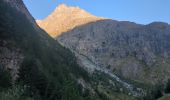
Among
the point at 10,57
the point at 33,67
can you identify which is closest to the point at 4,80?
the point at 33,67

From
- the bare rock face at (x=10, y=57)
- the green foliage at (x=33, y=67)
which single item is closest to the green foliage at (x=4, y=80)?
the green foliage at (x=33, y=67)

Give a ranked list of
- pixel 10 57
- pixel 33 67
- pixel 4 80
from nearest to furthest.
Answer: pixel 4 80
pixel 33 67
pixel 10 57

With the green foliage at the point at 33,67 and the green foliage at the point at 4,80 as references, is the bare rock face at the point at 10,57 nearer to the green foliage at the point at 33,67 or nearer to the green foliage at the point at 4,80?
the green foliage at the point at 33,67

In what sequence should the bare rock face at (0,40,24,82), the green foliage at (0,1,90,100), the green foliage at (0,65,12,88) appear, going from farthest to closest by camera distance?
the bare rock face at (0,40,24,82) → the green foliage at (0,1,90,100) → the green foliage at (0,65,12,88)

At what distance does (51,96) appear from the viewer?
3622 inches

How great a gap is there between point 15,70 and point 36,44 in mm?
26812

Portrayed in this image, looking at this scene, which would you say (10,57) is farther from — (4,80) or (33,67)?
(4,80)

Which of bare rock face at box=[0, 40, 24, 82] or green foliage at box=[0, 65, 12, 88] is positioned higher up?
bare rock face at box=[0, 40, 24, 82]

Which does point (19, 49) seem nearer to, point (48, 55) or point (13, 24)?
point (13, 24)

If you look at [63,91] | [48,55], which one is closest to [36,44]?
[48,55]

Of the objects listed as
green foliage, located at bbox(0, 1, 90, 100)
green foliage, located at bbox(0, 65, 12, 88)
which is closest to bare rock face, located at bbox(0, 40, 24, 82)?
green foliage, located at bbox(0, 1, 90, 100)

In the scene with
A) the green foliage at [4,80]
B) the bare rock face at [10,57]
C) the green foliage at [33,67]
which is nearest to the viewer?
Answer: the green foliage at [4,80]

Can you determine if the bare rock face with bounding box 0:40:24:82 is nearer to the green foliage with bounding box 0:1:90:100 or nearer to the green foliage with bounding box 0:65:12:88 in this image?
the green foliage with bounding box 0:1:90:100

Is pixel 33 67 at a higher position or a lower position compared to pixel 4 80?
higher
